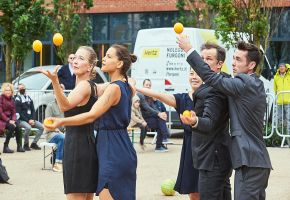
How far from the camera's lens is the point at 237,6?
1931 cm

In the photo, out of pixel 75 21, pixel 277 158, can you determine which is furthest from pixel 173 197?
pixel 75 21

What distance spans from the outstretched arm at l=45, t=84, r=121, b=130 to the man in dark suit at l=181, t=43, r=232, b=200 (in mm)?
751

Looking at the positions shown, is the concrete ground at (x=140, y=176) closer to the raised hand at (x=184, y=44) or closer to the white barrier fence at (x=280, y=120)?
the white barrier fence at (x=280, y=120)

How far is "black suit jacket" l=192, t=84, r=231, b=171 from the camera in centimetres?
668

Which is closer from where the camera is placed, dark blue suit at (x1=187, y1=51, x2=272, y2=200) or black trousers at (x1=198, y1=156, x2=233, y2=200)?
dark blue suit at (x1=187, y1=51, x2=272, y2=200)

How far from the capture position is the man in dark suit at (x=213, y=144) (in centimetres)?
668

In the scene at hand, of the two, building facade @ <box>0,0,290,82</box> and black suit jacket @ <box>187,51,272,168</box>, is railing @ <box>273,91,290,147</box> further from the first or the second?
building facade @ <box>0,0,290,82</box>

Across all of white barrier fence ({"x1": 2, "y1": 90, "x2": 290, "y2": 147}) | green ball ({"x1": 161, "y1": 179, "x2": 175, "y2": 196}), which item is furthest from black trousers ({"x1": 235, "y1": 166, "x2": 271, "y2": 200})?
white barrier fence ({"x1": 2, "y1": 90, "x2": 290, "y2": 147})

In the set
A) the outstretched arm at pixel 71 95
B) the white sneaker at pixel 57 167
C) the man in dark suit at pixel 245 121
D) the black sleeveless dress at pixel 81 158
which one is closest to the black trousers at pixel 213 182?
the man in dark suit at pixel 245 121

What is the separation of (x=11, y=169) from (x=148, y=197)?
411 cm

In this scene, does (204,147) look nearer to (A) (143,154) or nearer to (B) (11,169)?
(B) (11,169)

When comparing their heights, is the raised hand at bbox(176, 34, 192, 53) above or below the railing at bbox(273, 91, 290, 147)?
above

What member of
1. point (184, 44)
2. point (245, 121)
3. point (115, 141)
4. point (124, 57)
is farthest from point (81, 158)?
point (245, 121)

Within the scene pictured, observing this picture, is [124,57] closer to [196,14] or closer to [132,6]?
[196,14]
